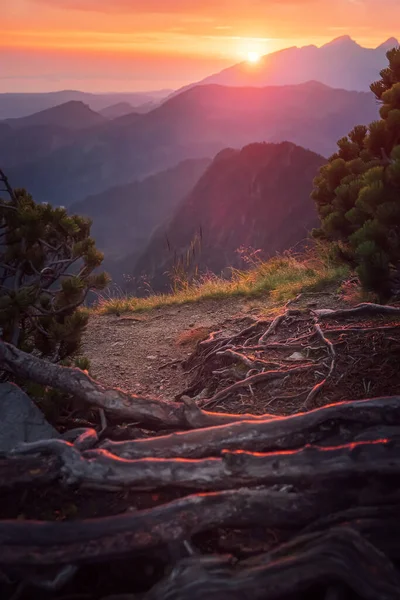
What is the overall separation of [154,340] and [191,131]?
157222mm

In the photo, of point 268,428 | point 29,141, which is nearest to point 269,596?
point 268,428

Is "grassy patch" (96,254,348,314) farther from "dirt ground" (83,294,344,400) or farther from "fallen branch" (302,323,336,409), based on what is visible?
"fallen branch" (302,323,336,409)

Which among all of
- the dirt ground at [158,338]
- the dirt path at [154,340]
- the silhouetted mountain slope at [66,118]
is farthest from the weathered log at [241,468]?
the silhouetted mountain slope at [66,118]

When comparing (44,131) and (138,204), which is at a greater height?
(44,131)

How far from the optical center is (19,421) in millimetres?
3312

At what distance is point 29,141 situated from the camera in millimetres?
165250

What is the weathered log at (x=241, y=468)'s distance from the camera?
7.76 feet

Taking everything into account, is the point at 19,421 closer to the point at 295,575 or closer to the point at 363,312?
the point at 295,575

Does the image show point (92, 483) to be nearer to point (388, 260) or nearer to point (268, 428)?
point (268, 428)

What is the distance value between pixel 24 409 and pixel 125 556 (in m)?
1.51

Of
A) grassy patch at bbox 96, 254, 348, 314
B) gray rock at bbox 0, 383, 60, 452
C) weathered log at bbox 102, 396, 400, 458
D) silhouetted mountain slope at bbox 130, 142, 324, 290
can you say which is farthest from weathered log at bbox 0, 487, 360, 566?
silhouetted mountain slope at bbox 130, 142, 324, 290

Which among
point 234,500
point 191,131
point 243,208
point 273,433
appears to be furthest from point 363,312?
point 191,131

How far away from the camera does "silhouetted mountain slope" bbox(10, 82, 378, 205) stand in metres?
143

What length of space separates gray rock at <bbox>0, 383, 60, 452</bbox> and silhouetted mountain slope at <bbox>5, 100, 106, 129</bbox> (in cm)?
18087
